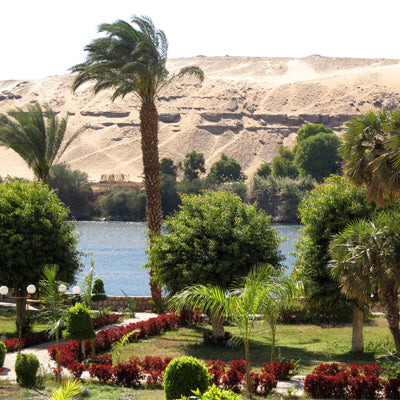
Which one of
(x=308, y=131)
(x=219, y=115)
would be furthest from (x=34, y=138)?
(x=219, y=115)

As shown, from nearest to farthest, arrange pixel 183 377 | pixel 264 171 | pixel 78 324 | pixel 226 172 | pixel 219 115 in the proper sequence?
pixel 183 377
pixel 78 324
pixel 226 172
pixel 264 171
pixel 219 115

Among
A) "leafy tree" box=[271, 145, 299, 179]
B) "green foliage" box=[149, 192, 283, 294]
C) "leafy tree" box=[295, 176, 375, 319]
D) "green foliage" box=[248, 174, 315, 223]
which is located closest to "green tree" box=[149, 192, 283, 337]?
"green foliage" box=[149, 192, 283, 294]

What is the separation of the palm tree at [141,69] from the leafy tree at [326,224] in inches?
248

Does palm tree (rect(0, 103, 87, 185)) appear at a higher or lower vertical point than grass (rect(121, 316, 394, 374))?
higher

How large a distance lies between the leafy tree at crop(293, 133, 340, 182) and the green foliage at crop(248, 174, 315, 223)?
31.9 ft

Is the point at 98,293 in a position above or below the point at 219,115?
below

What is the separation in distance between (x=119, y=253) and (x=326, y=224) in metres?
41.3

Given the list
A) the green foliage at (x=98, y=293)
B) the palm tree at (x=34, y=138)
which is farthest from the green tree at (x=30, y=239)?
the palm tree at (x=34, y=138)

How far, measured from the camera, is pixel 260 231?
59.5 ft

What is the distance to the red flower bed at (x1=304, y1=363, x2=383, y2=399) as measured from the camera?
1070 centimetres

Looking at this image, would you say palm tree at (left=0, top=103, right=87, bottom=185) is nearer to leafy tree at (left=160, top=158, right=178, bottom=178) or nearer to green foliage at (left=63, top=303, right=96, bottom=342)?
green foliage at (left=63, top=303, right=96, bottom=342)

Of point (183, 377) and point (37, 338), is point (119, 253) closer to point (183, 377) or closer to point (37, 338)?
A: point (37, 338)

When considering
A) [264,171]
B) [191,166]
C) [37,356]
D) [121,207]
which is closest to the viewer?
[37,356]

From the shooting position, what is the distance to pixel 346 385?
10883mm
